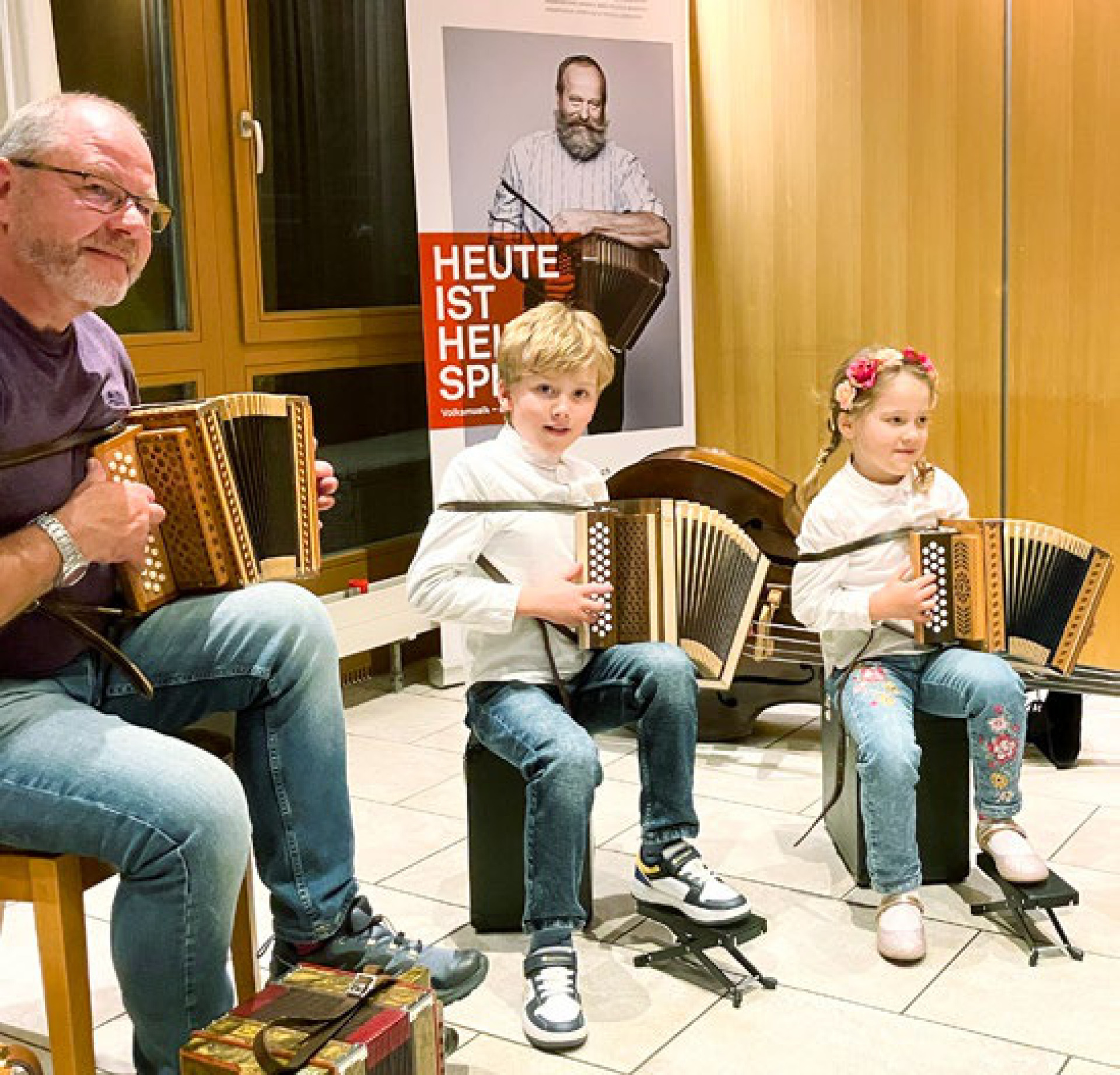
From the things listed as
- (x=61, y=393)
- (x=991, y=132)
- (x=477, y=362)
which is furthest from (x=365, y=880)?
(x=991, y=132)

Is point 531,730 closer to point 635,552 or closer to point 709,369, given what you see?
point 635,552

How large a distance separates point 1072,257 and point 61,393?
10.7 ft

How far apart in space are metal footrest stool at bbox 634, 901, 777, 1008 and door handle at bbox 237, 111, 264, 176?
8.60 ft

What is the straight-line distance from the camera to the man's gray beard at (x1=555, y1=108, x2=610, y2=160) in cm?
466

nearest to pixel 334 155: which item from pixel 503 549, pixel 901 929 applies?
pixel 503 549

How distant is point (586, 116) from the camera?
15.4 feet

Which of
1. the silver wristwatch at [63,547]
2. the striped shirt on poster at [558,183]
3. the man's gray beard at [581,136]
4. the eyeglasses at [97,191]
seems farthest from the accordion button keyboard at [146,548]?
the man's gray beard at [581,136]

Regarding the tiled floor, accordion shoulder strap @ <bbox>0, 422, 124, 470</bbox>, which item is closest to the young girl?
the tiled floor

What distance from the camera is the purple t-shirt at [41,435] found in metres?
2.09

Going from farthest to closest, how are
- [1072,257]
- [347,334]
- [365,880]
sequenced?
[347,334] < [1072,257] < [365,880]

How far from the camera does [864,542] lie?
3020 millimetres

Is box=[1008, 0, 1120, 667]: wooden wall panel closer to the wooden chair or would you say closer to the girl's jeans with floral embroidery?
the girl's jeans with floral embroidery

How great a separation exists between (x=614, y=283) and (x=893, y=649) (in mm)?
2079

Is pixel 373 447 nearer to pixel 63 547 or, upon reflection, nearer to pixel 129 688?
pixel 129 688
